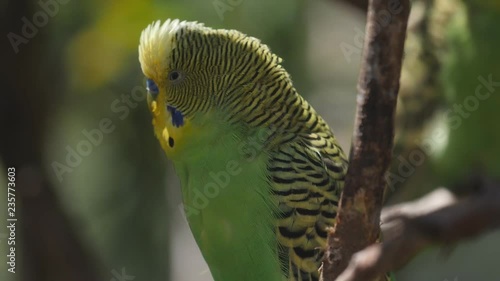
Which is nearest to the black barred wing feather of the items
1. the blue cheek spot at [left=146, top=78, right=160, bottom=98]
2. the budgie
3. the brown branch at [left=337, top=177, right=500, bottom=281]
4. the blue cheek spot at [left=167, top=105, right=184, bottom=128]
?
the budgie

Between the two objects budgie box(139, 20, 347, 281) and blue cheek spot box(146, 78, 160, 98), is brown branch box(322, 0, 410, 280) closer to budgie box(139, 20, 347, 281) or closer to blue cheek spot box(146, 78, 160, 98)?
budgie box(139, 20, 347, 281)

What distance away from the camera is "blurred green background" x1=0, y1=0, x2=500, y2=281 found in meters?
3.16

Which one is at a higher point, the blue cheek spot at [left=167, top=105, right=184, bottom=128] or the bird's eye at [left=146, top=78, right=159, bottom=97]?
the bird's eye at [left=146, top=78, right=159, bottom=97]

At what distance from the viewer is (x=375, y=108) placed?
1.66 m

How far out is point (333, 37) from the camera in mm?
4676

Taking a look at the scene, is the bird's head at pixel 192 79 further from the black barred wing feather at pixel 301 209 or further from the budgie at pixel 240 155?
the black barred wing feather at pixel 301 209

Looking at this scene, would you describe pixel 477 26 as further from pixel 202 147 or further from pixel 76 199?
pixel 76 199

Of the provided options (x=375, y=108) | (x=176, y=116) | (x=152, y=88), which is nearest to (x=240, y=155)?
(x=176, y=116)

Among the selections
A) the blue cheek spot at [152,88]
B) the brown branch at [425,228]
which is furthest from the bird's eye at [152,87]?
the brown branch at [425,228]

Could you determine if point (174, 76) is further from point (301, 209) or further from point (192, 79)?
point (301, 209)

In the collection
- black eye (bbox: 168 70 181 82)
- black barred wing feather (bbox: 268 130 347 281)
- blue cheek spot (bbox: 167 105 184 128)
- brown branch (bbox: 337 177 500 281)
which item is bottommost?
brown branch (bbox: 337 177 500 281)

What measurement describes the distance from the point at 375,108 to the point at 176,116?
0.90 m

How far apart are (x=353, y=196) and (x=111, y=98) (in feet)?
6.79

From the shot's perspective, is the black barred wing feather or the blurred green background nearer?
the black barred wing feather
